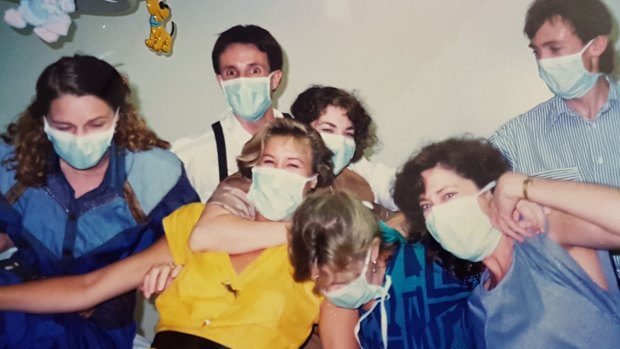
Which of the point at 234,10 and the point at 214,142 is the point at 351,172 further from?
the point at 234,10

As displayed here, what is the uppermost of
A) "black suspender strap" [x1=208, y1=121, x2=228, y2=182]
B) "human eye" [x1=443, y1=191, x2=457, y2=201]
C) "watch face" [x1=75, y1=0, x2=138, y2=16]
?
"watch face" [x1=75, y1=0, x2=138, y2=16]

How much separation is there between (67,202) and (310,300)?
0.86 m

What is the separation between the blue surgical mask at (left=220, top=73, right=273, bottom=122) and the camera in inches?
78.7

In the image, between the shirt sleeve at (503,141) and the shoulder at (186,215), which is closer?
the shirt sleeve at (503,141)

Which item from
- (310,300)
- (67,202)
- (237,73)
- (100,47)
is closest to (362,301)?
(310,300)

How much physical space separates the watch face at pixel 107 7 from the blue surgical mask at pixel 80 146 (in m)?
0.41

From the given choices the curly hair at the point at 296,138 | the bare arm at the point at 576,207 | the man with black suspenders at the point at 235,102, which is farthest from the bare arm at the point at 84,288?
the bare arm at the point at 576,207

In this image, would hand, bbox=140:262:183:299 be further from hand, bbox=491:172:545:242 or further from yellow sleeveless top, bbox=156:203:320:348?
hand, bbox=491:172:545:242

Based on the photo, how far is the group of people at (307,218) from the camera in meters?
1.77

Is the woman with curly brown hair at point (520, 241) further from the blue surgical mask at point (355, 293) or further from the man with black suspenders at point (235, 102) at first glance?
the man with black suspenders at point (235, 102)

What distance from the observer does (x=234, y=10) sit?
2111 millimetres

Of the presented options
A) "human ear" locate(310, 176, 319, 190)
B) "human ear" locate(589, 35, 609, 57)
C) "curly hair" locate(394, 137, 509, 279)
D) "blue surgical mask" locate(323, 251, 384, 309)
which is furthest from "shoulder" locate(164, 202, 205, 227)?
"human ear" locate(589, 35, 609, 57)

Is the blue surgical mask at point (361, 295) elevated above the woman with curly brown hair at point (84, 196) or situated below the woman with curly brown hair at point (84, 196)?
below

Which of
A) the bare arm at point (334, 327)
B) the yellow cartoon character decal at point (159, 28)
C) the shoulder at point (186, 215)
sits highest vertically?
the yellow cartoon character decal at point (159, 28)
